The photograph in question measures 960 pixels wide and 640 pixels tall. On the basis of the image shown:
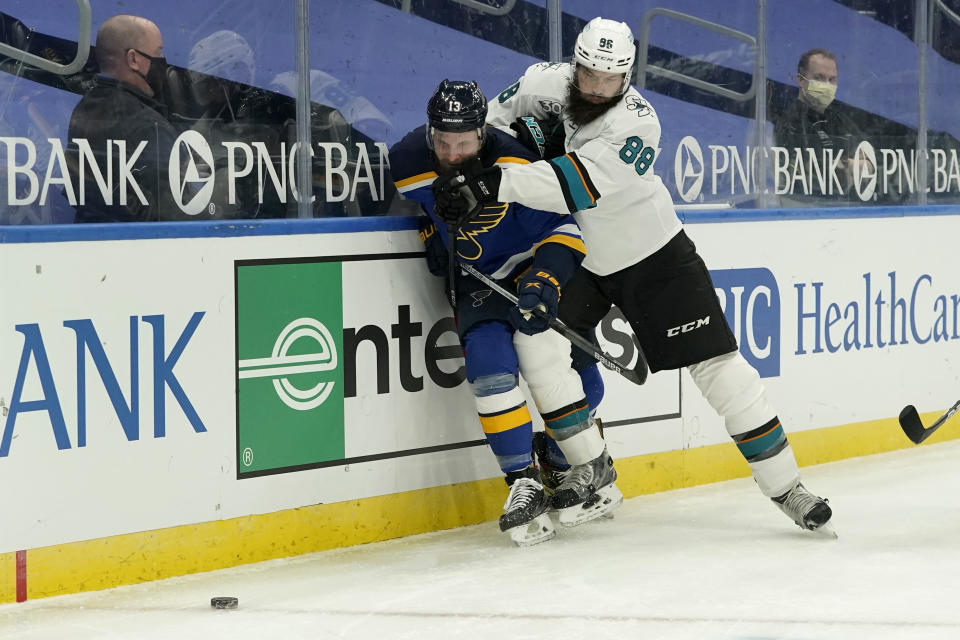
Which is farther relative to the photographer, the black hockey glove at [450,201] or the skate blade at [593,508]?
the skate blade at [593,508]

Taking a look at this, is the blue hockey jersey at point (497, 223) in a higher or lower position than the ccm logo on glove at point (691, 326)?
higher

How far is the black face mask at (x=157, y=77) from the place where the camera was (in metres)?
3.23

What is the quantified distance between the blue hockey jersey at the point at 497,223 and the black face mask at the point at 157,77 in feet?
1.95

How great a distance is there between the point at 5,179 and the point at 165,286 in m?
0.41

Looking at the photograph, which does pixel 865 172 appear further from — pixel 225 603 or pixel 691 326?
pixel 225 603

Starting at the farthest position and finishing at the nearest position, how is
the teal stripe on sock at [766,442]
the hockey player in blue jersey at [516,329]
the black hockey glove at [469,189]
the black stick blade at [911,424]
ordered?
1. the black stick blade at [911,424]
2. the teal stripe on sock at [766,442]
3. the hockey player in blue jersey at [516,329]
4. the black hockey glove at [469,189]

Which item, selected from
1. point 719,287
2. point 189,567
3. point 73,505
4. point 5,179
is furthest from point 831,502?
point 5,179

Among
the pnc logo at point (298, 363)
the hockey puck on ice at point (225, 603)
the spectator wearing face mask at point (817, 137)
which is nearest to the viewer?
the hockey puck on ice at point (225, 603)

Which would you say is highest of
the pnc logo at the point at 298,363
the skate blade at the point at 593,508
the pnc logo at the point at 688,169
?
the pnc logo at the point at 688,169

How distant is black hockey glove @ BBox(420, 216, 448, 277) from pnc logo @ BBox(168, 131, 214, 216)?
56cm

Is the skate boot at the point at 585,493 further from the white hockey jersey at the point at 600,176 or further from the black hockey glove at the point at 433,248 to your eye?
the black hockey glove at the point at 433,248

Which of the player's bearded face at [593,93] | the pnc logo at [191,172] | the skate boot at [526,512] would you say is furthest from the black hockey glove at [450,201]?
the skate boot at [526,512]

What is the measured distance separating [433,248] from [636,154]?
22.9 inches

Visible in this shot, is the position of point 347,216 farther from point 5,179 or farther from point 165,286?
point 5,179
